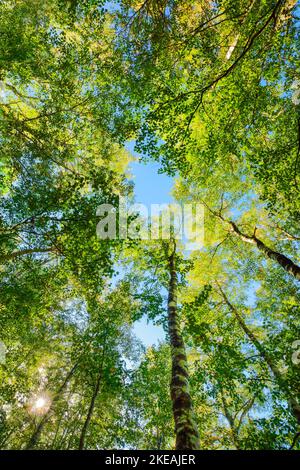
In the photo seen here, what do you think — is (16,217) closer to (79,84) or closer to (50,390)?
(79,84)

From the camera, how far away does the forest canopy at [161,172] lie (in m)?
8.38

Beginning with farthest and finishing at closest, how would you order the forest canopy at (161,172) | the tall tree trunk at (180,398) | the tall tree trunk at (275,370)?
the forest canopy at (161,172)
the tall tree trunk at (275,370)
the tall tree trunk at (180,398)

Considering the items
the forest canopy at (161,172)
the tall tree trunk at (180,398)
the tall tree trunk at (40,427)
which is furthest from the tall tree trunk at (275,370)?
the tall tree trunk at (40,427)

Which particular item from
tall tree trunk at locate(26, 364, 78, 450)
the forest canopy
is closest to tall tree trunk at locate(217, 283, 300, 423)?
Result: the forest canopy

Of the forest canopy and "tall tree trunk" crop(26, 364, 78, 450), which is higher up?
the forest canopy

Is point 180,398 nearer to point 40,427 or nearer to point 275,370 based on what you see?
point 275,370

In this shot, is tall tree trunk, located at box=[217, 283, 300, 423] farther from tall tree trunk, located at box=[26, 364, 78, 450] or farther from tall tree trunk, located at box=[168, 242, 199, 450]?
tall tree trunk, located at box=[26, 364, 78, 450]

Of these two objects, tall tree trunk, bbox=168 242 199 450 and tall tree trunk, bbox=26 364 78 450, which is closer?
tall tree trunk, bbox=168 242 199 450

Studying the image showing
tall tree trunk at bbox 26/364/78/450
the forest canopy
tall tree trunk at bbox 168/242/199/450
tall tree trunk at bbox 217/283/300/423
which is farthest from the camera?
tall tree trunk at bbox 26/364/78/450

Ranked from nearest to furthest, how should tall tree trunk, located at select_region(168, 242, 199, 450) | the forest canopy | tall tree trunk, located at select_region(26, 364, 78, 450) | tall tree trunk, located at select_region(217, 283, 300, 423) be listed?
1. tall tree trunk, located at select_region(168, 242, 199, 450)
2. tall tree trunk, located at select_region(217, 283, 300, 423)
3. the forest canopy
4. tall tree trunk, located at select_region(26, 364, 78, 450)

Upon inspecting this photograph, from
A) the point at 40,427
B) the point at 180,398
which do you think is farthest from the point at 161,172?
the point at 40,427

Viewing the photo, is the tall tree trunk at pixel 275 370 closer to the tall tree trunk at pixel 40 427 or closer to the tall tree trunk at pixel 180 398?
the tall tree trunk at pixel 180 398

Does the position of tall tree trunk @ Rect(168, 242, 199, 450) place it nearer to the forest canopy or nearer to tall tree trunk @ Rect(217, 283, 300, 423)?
the forest canopy

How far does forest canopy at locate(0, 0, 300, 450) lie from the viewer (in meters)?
8.38
